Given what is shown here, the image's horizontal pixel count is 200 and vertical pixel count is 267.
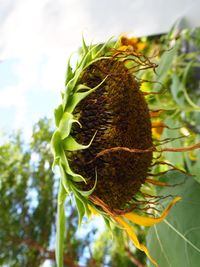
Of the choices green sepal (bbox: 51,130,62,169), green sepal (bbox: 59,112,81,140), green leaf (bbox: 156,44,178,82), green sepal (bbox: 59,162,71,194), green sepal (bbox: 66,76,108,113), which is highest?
green leaf (bbox: 156,44,178,82)

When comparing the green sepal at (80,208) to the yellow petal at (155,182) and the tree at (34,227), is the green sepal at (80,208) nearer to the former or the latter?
the yellow petal at (155,182)

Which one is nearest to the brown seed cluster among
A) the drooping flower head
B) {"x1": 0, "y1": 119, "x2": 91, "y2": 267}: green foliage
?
the drooping flower head

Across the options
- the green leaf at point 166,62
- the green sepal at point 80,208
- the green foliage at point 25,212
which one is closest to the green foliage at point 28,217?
the green foliage at point 25,212

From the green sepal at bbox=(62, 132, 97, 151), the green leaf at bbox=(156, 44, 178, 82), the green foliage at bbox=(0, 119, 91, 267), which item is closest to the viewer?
the green sepal at bbox=(62, 132, 97, 151)

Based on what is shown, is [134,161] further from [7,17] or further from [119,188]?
[7,17]

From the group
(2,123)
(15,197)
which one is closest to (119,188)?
(2,123)

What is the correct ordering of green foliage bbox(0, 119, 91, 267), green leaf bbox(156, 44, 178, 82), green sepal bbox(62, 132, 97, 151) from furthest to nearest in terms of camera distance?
green foliage bbox(0, 119, 91, 267) → green leaf bbox(156, 44, 178, 82) → green sepal bbox(62, 132, 97, 151)

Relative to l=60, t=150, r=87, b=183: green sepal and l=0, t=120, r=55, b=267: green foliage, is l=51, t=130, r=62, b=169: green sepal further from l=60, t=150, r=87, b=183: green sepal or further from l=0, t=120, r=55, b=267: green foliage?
l=0, t=120, r=55, b=267: green foliage

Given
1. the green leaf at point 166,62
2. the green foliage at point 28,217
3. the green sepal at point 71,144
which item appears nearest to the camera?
the green sepal at point 71,144
